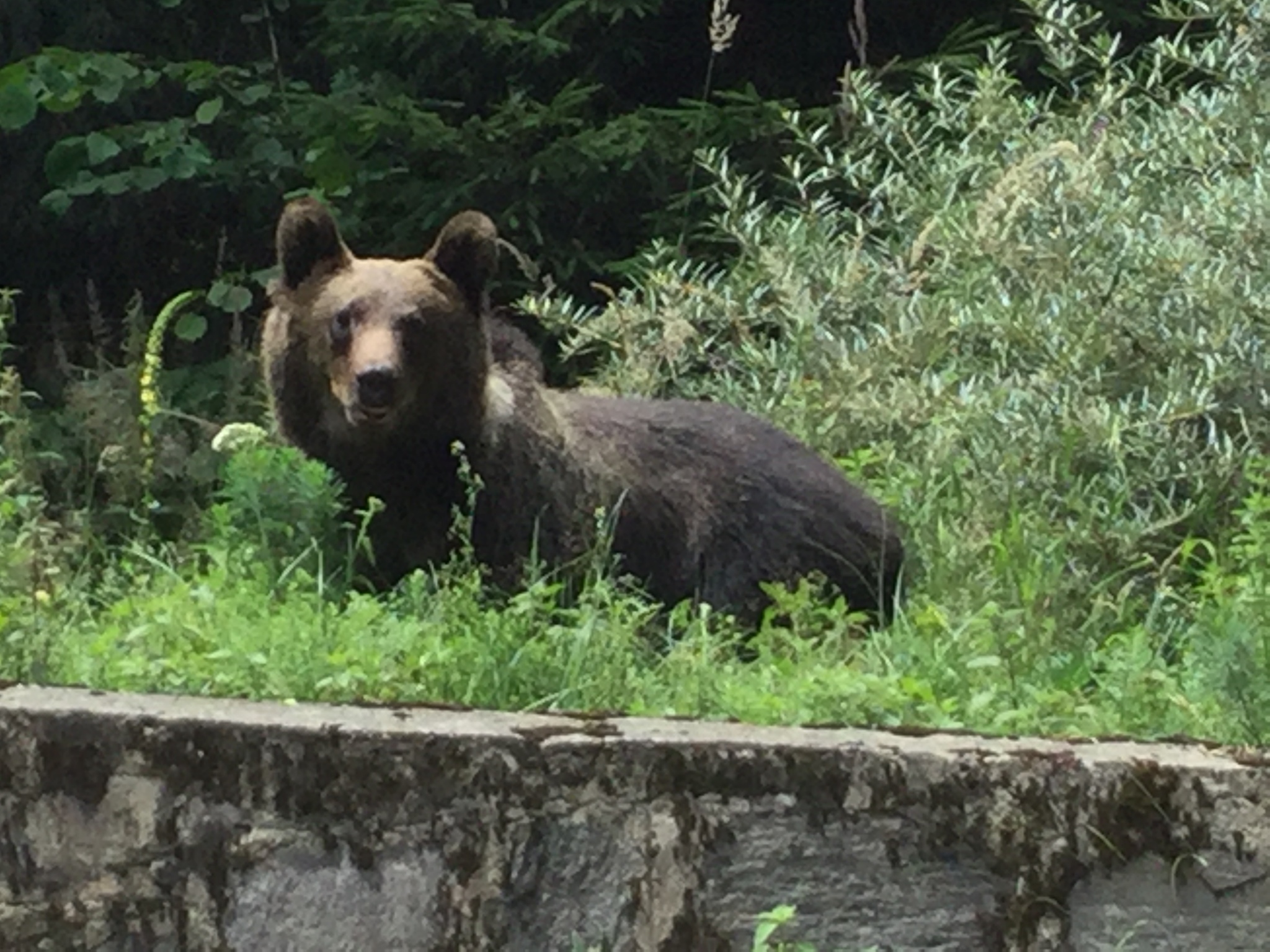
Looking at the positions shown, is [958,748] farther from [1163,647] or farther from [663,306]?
[663,306]

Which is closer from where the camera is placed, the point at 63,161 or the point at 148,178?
the point at 148,178

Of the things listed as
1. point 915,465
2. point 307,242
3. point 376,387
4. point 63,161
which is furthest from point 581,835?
point 63,161

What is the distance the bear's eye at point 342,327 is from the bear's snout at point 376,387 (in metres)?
0.17

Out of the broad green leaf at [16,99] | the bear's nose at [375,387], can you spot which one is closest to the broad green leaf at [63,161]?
the broad green leaf at [16,99]

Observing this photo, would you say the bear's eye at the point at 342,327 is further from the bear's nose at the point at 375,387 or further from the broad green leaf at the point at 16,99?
the broad green leaf at the point at 16,99

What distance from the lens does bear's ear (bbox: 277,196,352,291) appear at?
517 cm

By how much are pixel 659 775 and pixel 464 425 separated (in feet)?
7.77

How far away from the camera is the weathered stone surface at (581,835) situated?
2.81 meters

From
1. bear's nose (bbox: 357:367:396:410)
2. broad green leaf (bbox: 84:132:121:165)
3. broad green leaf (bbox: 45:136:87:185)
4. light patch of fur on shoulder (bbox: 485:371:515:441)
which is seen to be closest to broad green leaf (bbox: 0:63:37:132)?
broad green leaf (bbox: 84:132:121:165)

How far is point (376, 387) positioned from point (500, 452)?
382mm

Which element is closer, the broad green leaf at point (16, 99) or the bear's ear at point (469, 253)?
the bear's ear at point (469, 253)

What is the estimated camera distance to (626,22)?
30.1 ft

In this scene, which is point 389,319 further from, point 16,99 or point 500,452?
point 16,99

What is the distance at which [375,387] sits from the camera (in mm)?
4902
